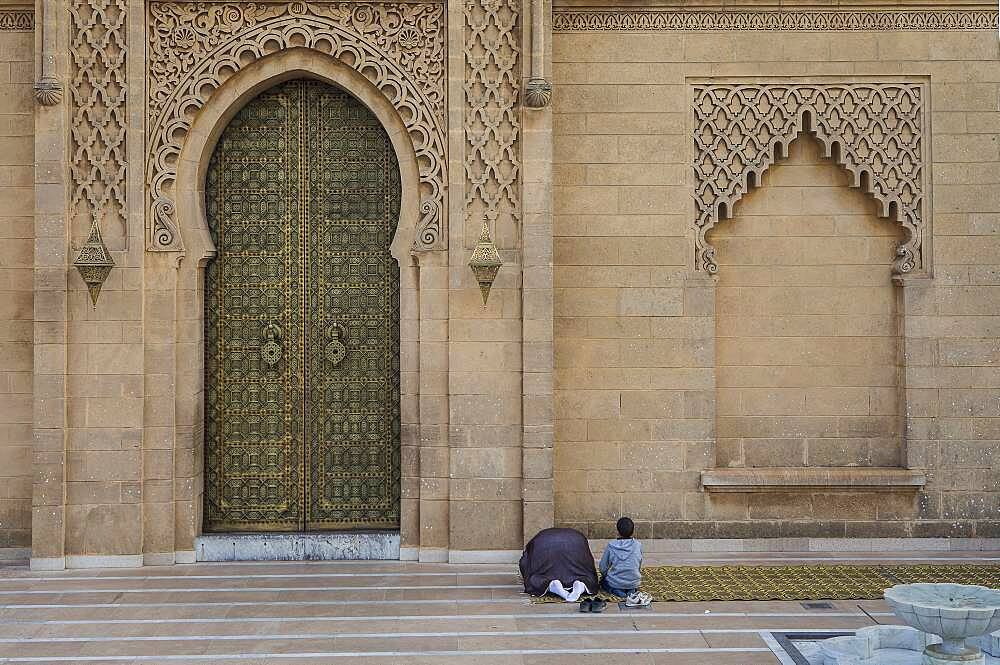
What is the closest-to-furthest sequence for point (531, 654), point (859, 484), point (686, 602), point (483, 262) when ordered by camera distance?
1. point (531, 654)
2. point (686, 602)
3. point (483, 262)
4. point (859, 484)

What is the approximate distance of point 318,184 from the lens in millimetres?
9422

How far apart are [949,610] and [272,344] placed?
239 inches

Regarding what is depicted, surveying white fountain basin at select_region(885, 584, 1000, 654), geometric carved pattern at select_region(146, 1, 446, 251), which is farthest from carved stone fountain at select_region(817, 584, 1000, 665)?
geometric carved pattern at select_region(146, 1, 446, 251)

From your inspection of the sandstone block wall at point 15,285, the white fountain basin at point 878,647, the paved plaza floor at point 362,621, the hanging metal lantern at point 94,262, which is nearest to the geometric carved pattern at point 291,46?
the hanging metal lantern at point 94,262

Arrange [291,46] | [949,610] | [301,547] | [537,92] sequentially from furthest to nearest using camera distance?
[301,547] → [291,46] → [537,92] → [949,610]

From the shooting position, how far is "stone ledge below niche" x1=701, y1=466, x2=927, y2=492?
9.32m

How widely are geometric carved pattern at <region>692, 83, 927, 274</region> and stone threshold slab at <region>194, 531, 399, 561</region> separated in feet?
12.9

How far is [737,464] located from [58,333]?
626 cm

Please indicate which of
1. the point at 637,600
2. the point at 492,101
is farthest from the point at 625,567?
the point at 492,101

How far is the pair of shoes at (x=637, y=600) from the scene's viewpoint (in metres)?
7.74

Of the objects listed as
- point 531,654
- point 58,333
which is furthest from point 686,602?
point 58,333

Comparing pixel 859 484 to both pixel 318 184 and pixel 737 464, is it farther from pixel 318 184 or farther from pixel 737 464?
pixel 318 184

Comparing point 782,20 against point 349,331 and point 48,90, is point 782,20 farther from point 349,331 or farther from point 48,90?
point 48,90

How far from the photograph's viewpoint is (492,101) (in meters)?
9.05
